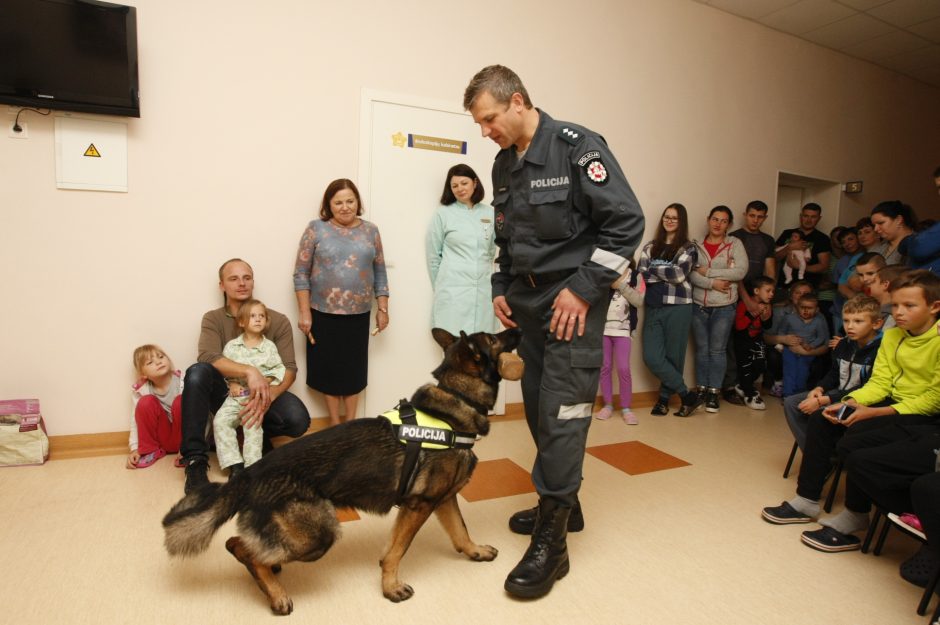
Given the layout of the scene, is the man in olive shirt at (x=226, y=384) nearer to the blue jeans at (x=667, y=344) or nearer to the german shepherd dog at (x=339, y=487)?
the german shepherd dog at (x=339, y=487)

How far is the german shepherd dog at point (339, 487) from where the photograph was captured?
5.46 ft

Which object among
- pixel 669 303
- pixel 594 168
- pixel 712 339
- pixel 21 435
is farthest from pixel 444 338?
pixel 712 339

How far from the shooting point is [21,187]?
114 inches

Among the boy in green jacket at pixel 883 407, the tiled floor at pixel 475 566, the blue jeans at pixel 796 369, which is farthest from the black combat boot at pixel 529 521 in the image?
the blue jeans at pixel 796 369

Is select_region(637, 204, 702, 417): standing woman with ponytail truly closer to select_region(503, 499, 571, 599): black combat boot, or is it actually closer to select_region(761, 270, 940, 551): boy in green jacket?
select_region(761, 270, 940, 551): boy in green jacket

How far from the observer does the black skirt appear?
3.43 meters

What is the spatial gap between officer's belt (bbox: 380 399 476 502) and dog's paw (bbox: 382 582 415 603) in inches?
12.2

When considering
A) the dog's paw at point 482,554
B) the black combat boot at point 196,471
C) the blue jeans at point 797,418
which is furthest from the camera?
the blue jeans at point 797,418

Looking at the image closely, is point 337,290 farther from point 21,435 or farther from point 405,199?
point 21,435

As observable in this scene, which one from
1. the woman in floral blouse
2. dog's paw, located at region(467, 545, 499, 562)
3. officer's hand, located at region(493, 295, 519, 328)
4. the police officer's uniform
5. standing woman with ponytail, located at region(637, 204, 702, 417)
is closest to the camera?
the police officer's uniform

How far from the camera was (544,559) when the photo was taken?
1940 mm

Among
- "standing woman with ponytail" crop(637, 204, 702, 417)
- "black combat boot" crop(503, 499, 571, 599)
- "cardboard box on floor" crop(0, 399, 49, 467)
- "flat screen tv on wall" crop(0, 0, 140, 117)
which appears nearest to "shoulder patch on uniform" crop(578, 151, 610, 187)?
"black combat boot" crop(503, 499, 571, 599)

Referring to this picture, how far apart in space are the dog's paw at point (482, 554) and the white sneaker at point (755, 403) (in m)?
3.61

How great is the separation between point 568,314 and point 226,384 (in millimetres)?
2047
